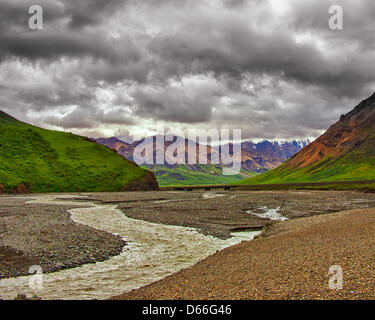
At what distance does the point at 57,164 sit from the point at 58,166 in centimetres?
253

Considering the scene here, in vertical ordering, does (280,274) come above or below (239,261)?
above

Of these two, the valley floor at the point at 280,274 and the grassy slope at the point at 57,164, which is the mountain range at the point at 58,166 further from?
the valley floor at the point at 280,274

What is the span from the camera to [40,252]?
23.4m

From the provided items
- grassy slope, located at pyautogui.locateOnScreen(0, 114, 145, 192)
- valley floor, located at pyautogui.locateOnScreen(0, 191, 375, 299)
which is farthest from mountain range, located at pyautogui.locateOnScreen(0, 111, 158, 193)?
valley floor, located at pyautogui.locateOnScreen(0, 191, 375, 299)

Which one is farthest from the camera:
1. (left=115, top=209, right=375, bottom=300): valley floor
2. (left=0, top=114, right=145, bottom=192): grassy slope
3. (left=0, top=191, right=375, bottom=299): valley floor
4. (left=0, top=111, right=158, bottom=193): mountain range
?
(left=0, top=114, right=145, bottom=192): grassy slope

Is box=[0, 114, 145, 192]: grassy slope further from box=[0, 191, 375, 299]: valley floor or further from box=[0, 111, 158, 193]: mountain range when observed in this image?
box=[0, 191, 375, 299]: valley floor

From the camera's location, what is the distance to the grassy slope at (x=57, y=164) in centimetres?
12694

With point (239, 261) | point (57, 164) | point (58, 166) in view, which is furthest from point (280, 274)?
point (57, 164)

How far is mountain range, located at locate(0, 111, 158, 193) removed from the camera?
125 metres

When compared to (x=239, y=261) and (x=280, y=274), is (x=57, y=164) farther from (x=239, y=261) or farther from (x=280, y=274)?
(x=280, y=274)

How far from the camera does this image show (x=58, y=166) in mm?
146250

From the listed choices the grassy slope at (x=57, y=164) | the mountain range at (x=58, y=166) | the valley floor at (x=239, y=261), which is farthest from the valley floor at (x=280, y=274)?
the grassy slope at (x=57, y=164)
